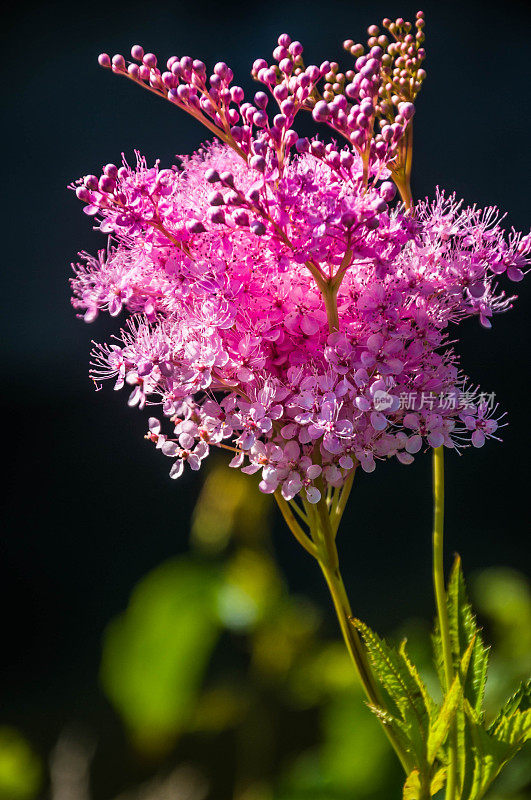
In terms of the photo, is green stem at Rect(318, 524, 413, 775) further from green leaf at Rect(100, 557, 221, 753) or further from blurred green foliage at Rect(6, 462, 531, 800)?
green leaf at Rect(100, 557, 221, 753)

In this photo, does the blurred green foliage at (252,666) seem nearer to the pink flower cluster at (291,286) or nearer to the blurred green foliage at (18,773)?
the blurred green foliage at (18,773)

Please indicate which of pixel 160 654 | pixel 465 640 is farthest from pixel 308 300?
pixel 160 654

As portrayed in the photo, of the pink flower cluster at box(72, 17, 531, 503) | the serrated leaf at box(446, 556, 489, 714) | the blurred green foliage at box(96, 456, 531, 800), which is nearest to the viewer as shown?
the pink flower cluster at box(72, 17, 531, 503)

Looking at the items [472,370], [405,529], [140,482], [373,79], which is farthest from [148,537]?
[373,79]

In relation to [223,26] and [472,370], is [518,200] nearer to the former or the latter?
[472,370]

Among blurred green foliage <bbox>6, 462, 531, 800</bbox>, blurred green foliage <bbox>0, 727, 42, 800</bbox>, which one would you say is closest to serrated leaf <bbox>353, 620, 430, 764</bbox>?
blurred green foliage <bbox>6, 462, 531, 800</bbox>

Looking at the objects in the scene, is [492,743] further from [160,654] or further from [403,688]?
[160,654]
